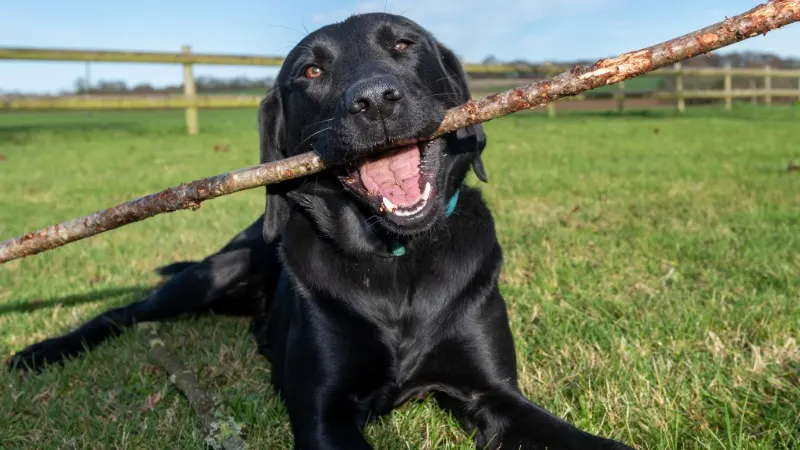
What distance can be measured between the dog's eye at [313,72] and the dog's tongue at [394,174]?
21.5 inches

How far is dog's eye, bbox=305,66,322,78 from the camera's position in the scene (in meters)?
2.86

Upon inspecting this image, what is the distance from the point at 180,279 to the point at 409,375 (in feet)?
5.81

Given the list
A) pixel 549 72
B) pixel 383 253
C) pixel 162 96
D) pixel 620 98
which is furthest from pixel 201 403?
pixel 620 98

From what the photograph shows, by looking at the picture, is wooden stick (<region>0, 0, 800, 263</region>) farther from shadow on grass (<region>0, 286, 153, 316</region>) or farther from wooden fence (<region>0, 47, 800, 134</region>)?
wooden fence (<region>0, 47, 800, 134</region>)

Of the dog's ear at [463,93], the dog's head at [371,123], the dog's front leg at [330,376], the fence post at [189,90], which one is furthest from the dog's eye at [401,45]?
the fence post at [189,90]

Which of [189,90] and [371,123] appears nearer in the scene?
[371,123]

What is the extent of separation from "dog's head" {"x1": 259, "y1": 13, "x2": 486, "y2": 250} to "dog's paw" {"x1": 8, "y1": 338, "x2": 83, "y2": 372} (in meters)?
1.31

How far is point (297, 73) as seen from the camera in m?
2.90

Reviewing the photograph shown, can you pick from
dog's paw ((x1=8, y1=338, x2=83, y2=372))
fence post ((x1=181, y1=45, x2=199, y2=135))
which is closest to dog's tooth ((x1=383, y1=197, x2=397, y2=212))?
dog's paw ((x1=8, y1=338, x2=83, y2=372))

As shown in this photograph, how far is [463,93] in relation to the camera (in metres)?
3.11

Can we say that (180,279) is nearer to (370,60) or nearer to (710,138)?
(370,60)

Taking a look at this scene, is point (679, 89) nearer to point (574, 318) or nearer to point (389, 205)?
point (574, 318)

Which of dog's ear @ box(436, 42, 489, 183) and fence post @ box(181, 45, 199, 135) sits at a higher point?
fence post @ box(181, 45, 199, 135)

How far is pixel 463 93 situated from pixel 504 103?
3.35ft
